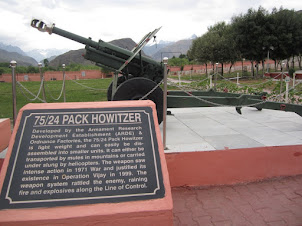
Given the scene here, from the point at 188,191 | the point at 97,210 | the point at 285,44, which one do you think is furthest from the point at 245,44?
the point at 97,210

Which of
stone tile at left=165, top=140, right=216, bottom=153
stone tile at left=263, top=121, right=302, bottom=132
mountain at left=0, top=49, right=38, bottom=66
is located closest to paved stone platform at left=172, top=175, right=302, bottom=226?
stone tile at left=165, top=140, right=216, bottom=153

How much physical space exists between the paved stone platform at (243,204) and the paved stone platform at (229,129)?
2.06ft

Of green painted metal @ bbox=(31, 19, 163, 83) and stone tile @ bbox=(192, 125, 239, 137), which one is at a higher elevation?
green painted metal @ bbox=(31, 19, 163, 83)

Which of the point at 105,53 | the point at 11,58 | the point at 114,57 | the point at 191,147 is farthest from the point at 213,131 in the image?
the point at 11,58

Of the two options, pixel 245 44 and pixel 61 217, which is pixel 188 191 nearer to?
pixel 61 217

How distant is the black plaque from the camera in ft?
7.03

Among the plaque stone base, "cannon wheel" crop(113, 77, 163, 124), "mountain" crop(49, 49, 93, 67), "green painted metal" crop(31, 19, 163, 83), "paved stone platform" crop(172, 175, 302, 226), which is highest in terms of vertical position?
"mountain" crop(49, 49, 93, 67)

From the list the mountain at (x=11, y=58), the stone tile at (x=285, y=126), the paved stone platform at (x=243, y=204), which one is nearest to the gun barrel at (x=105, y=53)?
the stone tile at (x=285, y=126)

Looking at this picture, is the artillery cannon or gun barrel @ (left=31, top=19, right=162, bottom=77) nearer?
the artillery cannon

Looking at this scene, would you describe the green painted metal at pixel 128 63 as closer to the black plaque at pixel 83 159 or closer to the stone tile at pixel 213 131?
the stone tile at pixel 213 131

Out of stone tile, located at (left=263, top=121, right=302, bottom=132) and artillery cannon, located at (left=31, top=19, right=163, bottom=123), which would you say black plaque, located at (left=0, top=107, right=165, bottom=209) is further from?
stone tile, located at (left=263, top=121, right=302, bottom=132)

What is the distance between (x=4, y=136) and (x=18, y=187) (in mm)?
2456

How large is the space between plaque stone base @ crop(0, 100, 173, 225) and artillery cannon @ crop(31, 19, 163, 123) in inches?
91.9

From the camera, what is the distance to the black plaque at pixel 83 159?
214 centimetres
